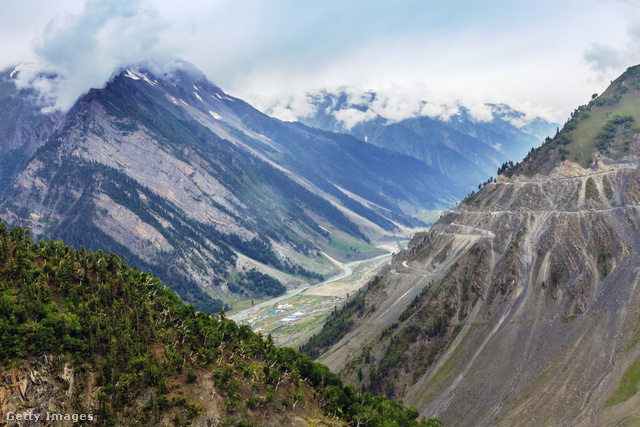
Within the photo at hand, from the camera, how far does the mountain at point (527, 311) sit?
119m

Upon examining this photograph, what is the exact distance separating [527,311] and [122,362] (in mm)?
116827

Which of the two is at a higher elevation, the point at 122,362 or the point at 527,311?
the point at 527,311

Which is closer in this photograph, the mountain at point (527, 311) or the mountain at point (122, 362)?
the mountain at point (122, 362)

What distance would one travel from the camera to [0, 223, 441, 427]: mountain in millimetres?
62531

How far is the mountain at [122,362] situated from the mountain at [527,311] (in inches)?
1842

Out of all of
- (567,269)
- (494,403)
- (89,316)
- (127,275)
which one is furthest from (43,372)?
(567,269)

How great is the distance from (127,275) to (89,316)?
23.3 meters

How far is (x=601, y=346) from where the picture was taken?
126 m

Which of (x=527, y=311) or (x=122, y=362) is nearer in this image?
(x=122, y=362)

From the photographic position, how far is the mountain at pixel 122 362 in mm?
62531

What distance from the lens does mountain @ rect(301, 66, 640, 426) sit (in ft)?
391

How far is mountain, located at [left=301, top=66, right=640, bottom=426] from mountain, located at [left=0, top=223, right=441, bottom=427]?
A: 46.8 meters

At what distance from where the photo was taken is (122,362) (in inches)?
2712

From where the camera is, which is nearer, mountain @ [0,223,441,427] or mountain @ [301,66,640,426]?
mountain @ [0,223,441,427]
